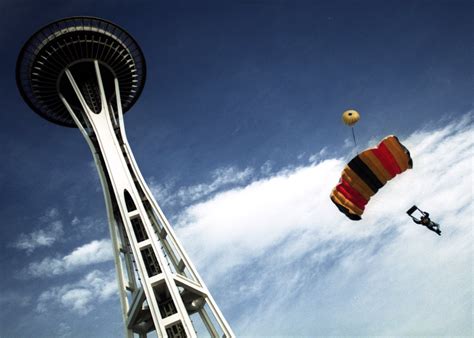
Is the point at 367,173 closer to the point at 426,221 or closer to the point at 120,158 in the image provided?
the point at 426,221

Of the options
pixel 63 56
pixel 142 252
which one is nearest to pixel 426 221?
pixel 142 252

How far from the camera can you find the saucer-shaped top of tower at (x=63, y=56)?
1502 inches

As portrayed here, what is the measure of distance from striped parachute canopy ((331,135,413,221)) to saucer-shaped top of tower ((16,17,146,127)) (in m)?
31.2

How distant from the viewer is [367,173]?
23.3 metres

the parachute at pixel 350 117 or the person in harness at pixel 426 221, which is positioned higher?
the parachute at pixel 350 117

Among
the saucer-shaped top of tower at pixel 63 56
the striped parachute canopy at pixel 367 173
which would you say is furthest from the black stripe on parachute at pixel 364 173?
the saucer-shaped top of tower at pixel 63 56

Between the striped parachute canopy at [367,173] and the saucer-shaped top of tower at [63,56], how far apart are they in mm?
31230

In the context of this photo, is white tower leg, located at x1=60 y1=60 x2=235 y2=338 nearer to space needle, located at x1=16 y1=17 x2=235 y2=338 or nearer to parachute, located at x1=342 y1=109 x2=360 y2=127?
space needle, located at x1=16 y1=17 x2=235 y2=338

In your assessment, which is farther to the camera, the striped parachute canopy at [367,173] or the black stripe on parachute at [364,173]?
the black stripe on parachute at [364,173]

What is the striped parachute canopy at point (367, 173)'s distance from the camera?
22.6 m

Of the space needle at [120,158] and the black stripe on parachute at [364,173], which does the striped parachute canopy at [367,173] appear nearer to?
the black stripe on parachute at [364,173]

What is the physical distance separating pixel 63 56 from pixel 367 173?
34943 mm

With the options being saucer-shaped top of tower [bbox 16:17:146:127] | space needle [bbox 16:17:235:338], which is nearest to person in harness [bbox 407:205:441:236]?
space needle [bbox 16:17:235:338]

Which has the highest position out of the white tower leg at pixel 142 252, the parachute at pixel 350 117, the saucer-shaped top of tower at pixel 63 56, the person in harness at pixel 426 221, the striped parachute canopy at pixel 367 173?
the saucer-shaped top of tower at pixel 63 56
